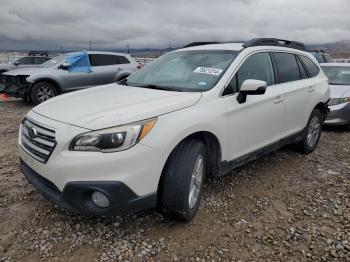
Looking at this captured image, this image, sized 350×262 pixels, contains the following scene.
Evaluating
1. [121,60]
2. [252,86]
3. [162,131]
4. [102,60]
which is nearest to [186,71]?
[252,86]

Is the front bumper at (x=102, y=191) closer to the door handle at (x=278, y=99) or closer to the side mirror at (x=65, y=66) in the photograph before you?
the door handle at (x=278, y=99)

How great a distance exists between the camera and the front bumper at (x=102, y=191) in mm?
2598

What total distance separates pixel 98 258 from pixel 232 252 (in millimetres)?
1082

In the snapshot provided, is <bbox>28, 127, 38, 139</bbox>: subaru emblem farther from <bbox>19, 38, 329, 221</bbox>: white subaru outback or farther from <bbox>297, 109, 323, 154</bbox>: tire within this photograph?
<bbox>297, 109, 323, 154</bbox>: tire

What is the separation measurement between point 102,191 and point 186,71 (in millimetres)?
1851

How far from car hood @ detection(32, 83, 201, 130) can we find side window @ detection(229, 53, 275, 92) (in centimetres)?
61

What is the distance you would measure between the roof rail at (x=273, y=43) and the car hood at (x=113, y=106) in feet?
4.38

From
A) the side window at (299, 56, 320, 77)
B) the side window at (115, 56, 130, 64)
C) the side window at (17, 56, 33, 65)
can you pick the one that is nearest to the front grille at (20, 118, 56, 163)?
the side window at (299, 56, 320, 77)

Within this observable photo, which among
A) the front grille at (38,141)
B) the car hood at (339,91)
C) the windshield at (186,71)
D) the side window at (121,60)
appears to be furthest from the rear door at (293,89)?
the side window at (121,60)

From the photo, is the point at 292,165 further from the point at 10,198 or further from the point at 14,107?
the point at 14,107

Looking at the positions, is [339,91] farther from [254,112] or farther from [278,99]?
[254,112]

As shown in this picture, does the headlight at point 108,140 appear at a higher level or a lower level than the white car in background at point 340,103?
higher

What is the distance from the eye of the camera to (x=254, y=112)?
3.84 metres

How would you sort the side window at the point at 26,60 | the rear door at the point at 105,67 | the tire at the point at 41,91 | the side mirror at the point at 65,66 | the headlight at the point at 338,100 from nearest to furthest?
the headlight at the point at 338,100 → the tire at the point at 41,91 → the side mirror at the point at 65,66 → the rear door at the point at 105,67 → the side window at the point at 26,60
